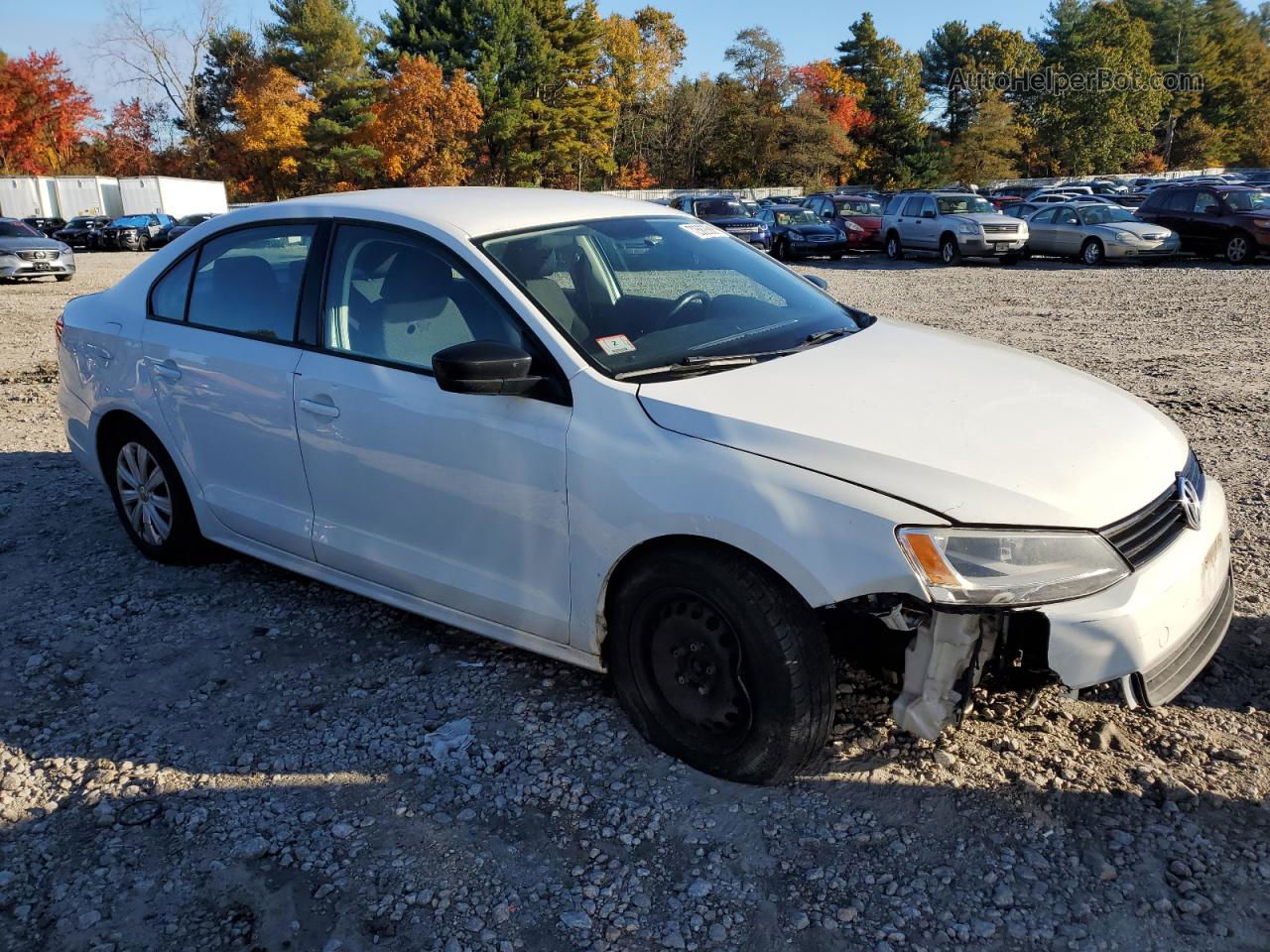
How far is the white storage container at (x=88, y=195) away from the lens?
158 feet

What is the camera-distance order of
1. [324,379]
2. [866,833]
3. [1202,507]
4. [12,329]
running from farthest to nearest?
[12,329]
[324,379]
[1202,507]
[866,833]

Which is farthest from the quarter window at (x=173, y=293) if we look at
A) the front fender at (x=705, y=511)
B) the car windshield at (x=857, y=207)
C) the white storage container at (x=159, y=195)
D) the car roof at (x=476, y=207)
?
the white storage container at (x=159, y=195)

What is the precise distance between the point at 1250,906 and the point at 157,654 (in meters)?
3.70

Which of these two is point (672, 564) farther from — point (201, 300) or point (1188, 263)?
point (1188, 263)

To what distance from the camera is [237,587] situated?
455 cm

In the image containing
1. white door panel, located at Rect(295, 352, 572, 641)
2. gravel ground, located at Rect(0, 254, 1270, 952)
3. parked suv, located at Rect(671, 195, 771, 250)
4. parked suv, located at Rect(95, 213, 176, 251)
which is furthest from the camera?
parked suv, located at Rect(95, 213, 176, 251)

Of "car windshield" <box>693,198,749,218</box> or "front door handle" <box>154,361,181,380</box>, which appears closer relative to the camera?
"front door handle" <box>154,361,181,380</box>

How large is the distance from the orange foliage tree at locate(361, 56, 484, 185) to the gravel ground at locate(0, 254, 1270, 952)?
53.2 metres

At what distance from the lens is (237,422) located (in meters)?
3.96

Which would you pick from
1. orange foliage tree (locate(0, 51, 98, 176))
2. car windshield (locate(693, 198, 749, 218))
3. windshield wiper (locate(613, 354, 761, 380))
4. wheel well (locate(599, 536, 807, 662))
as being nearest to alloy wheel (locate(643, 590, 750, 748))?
wheel well (locate(599, 536, 807, 662))

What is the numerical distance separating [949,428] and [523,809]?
1.64 metres

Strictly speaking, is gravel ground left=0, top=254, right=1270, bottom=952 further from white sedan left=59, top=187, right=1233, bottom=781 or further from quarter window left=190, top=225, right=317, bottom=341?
quarter window left=190, top=225, right=317, bottom=341

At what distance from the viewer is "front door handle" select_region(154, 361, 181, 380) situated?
13.8 ft

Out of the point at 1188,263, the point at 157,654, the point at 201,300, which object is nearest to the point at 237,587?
the point at 157,654
